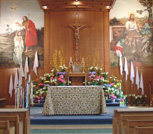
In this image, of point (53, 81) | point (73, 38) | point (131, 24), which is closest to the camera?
point (53, 81)

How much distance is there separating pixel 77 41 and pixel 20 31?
2952mm

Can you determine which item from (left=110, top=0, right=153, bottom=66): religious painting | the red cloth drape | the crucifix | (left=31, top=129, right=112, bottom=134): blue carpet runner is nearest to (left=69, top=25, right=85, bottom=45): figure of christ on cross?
the crucifix

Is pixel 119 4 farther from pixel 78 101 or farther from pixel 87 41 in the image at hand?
pixel 78 101

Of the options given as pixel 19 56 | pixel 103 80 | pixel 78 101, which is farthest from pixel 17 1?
pixel 78 101

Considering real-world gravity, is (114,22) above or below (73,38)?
above

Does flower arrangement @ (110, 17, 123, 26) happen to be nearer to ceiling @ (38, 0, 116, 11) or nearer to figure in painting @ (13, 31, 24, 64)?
ceiling @ (38, 0, 116, 11)

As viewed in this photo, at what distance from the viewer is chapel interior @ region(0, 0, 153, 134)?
37.4ft

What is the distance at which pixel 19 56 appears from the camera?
11.6 metres

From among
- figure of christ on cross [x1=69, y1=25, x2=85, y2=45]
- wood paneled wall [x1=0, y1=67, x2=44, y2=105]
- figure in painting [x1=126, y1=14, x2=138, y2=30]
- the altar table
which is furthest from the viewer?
figure in painting [x1=126, y1=14, x2=138, y2=30]

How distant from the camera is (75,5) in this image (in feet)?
37.9

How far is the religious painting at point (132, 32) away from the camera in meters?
11.6

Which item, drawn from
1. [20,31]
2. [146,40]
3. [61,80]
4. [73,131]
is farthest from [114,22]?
[73,131]

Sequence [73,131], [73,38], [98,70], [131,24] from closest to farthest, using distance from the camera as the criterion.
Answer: [73,131], [98,70], [73,38], [131,24]

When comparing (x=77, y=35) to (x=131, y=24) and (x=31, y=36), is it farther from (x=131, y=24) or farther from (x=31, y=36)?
(x=131, y=24)
